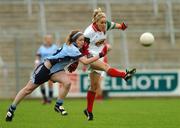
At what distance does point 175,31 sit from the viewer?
29219 mm

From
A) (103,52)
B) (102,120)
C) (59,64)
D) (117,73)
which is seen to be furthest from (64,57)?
(102,120)

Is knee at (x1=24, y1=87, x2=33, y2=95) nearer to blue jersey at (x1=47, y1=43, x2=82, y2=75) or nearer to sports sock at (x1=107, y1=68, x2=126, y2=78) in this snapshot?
blue jersey at (x1=47, y1=43, x2=82, y2=75)

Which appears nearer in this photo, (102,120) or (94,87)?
(102,120)

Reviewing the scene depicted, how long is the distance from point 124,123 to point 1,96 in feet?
43.8

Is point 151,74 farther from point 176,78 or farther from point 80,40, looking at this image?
point 80,40

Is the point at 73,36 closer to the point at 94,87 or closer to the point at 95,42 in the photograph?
the point at 95,42

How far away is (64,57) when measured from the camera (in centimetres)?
1385

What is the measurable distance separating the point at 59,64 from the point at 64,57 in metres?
0.23

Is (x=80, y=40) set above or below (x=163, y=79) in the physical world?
above

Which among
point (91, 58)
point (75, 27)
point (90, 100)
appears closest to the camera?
point (91, 58)

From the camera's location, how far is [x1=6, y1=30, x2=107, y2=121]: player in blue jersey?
13.7 meters

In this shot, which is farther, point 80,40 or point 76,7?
point 76,7

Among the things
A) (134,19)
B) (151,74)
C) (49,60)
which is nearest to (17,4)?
(134,19)

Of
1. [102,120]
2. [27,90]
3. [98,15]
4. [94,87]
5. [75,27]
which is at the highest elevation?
[98,15]
